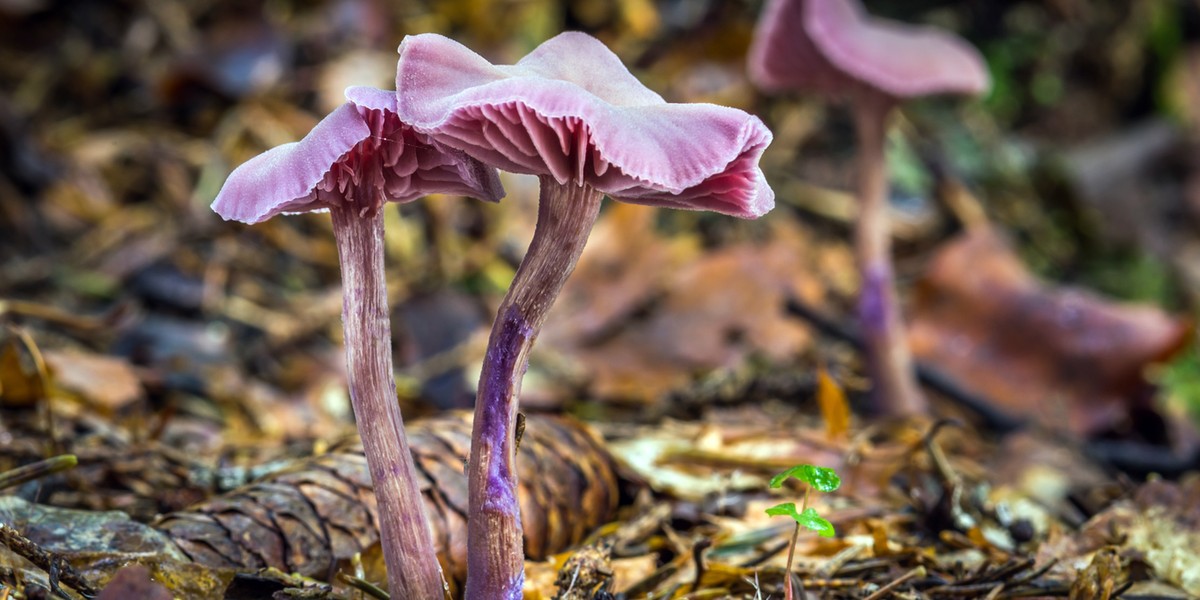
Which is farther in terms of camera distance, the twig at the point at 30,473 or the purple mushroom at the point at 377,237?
the twig at the point at 30,473

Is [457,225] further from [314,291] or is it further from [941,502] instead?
Result: [941,502]

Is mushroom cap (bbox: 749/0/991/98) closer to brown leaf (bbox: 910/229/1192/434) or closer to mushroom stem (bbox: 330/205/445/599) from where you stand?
brown leaf (bbox: 910/229/1192/434)

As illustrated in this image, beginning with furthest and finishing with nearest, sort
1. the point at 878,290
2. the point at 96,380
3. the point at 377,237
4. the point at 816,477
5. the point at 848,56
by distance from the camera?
the point at 878,290, the point at 848,56, the point at 96,380, the point at 377,237, the point at 816,477

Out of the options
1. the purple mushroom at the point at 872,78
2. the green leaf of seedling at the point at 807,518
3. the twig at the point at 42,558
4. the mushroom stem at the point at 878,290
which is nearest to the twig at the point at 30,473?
the twig at the point at 42,558

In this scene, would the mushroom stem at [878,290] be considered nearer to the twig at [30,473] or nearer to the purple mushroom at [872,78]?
the purple mushroom at [872,78]

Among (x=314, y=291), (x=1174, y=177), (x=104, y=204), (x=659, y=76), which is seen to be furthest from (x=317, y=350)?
(x=1174, y=177)

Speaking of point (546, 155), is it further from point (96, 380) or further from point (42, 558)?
point (96, 380)

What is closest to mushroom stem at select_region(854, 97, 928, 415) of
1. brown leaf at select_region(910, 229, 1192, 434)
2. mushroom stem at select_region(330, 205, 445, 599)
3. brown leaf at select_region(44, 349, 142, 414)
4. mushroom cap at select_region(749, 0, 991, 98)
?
mushroom cap at select_region(749, 0, 991, 98)

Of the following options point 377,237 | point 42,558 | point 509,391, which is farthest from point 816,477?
point 42,558
